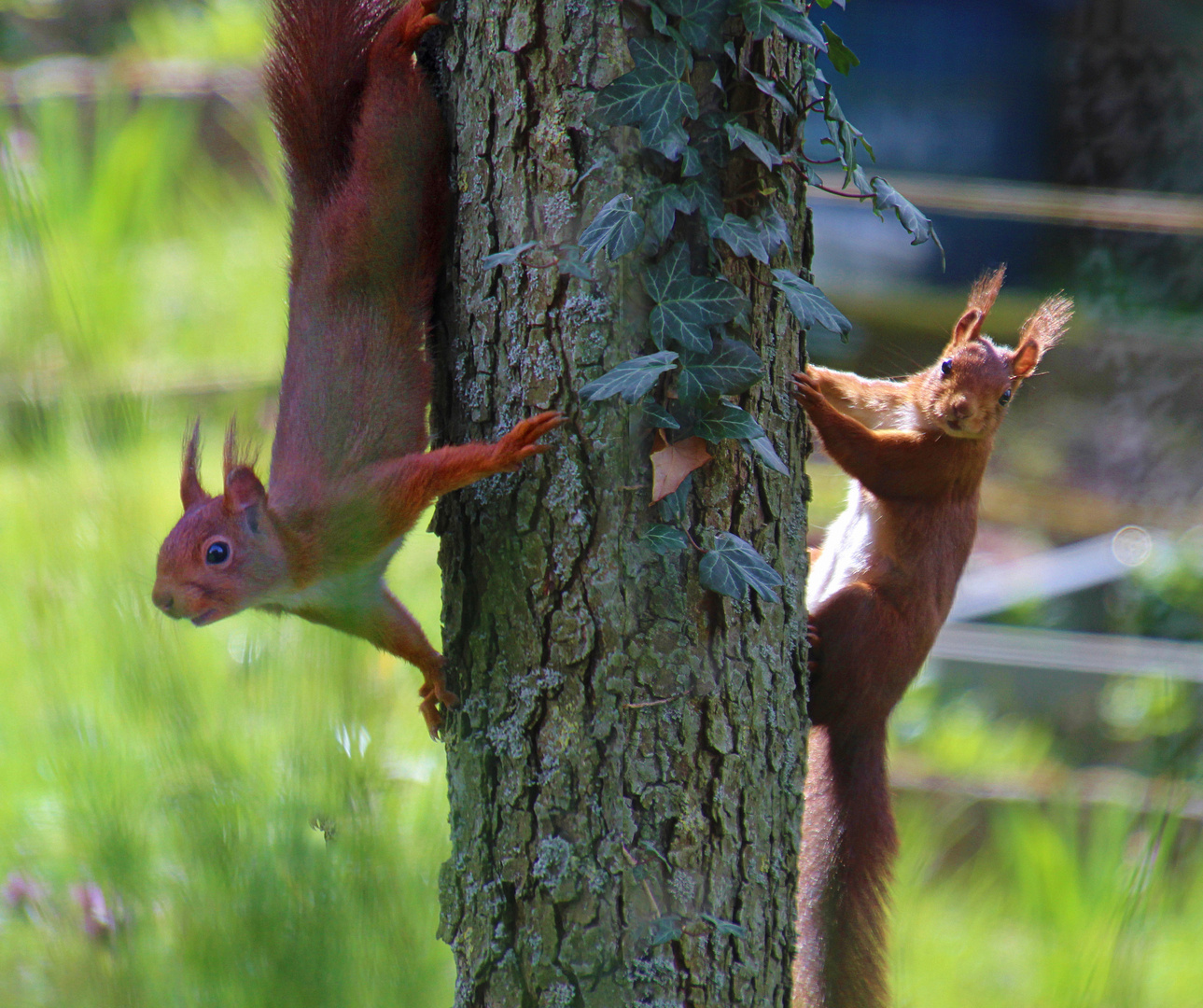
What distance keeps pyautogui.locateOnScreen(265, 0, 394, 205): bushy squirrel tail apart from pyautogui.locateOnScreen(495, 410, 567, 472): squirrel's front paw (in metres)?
0.35

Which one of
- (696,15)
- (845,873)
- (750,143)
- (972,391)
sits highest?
(696,15)

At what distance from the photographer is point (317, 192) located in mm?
1111

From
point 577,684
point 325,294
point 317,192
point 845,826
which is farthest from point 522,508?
point 845,826

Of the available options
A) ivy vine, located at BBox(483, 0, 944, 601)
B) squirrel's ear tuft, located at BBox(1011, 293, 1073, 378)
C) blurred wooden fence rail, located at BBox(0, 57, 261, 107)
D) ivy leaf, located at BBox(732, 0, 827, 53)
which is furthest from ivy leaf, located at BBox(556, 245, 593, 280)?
blurred wooden fence rail, located at BBox(0, 57, 261, 107)

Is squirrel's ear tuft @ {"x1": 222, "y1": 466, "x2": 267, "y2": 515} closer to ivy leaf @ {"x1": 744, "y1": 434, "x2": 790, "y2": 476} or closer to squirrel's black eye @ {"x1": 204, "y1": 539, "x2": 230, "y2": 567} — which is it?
squirrel's black eye @ {"x1": 204, "y1": 539, "x2": 230, "y2": 567}

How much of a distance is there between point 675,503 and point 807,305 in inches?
8.8

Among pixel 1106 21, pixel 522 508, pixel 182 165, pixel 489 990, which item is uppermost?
pixel 1106 21

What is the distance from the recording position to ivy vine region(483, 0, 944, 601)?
91 centimetres

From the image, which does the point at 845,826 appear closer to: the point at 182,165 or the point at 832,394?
the point at 832,394

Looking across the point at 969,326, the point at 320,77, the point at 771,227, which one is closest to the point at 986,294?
the point at 969,326

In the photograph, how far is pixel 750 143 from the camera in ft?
3.05

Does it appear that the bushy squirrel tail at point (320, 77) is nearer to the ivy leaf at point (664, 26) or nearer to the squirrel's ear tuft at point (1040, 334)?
the ivy leaf at point (664, 26)

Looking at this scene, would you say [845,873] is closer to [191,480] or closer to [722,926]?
[722,926]

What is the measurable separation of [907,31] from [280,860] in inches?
114
